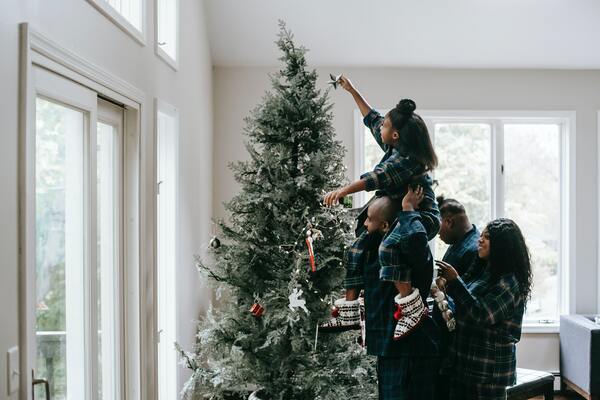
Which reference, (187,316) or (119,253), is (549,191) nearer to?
(187,316)

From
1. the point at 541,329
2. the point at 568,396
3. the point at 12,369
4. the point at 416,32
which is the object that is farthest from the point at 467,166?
the point at 12,369

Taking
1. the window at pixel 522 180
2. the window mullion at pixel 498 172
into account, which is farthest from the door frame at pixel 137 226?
the window mullion at pixel 498 172

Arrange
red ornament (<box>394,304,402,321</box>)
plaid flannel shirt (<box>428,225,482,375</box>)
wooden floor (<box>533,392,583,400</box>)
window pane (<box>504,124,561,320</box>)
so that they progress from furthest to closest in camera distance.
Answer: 1. window pane (<box>504,124,561,320</box>)
2. wooden floor (<box>533,392,583,400</box>)
3. plaid flannel shirt (<box>428,225,482,375</box>)
4. red ornament (<box>394,304,402,321</box>)

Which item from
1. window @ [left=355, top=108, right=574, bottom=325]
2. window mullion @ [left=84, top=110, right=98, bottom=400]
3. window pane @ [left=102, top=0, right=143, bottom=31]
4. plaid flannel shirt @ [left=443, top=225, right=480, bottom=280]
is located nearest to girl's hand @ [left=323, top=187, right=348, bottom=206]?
plaid flannel shirt @ [left=443, top=225, right=480, bottom=280]

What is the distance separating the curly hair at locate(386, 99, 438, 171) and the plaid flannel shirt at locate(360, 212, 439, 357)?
0.22 meters

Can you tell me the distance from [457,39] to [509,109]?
0.70m

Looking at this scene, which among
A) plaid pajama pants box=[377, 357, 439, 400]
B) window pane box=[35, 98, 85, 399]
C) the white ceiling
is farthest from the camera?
the white ceiling

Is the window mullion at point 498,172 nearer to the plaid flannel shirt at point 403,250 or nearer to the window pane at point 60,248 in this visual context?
the plaid flannel shirt at point 403,250

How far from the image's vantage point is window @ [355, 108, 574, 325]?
189 inches

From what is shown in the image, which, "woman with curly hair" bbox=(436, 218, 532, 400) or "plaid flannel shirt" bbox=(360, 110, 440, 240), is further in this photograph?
"woman with curly hair" bbox=(436, 218, 532, 400)

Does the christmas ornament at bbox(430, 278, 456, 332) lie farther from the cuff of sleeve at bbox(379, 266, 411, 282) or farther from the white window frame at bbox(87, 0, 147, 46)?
the white window frame at bbox(87, 0, 147, 46)

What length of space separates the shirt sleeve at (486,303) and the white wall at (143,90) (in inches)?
54.7

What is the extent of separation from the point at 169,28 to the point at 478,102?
2.37m

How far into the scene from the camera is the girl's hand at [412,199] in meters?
2.05
